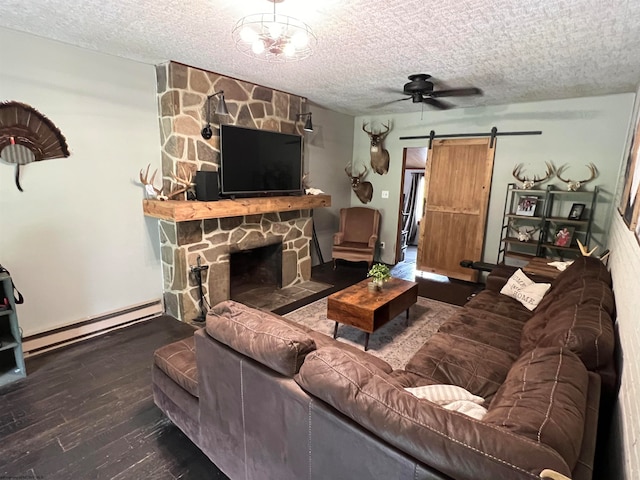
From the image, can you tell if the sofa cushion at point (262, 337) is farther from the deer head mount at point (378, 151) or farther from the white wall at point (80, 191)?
the deer head mount at point (378, 151)

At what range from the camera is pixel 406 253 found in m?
6.80

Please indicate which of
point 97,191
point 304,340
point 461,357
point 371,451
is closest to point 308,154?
point 97,191

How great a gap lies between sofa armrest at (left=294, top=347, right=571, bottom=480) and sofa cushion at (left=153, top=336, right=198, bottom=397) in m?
0.83

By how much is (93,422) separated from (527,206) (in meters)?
4.91

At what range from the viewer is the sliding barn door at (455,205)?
15.7ft

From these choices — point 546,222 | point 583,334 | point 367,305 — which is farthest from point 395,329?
point 546,222

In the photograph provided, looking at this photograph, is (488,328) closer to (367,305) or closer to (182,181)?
(367,305)

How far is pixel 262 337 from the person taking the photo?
1.40 meters

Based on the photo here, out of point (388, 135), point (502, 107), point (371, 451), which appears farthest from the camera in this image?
point (388, 135)

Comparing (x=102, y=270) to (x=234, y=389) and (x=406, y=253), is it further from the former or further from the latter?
(x=406, y=253)

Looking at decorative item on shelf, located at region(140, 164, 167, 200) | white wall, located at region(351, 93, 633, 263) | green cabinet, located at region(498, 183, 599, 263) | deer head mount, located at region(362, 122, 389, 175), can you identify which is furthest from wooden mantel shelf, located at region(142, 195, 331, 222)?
green cabinet, located at region(498, 183, 599, 263)

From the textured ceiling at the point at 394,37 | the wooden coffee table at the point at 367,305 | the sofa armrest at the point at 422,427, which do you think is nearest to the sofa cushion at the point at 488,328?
the wooden coffee table at the point at 367,305

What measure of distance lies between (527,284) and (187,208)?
125 inches

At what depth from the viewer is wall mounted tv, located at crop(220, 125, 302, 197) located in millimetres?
3555
